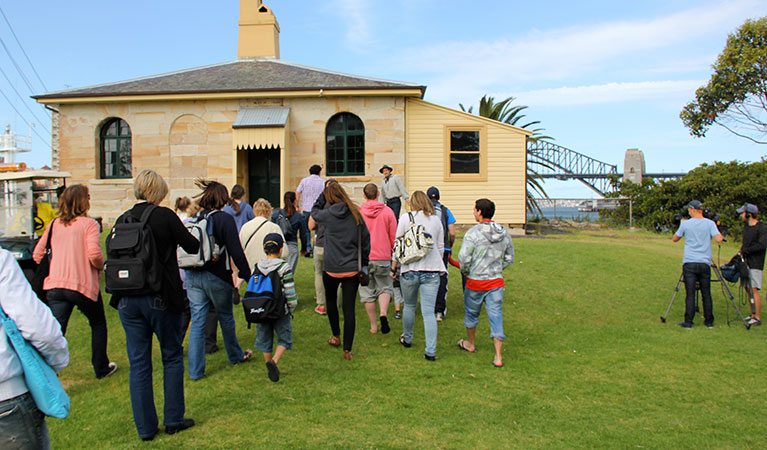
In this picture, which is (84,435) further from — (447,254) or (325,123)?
(325,123)

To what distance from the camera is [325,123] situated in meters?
17.2

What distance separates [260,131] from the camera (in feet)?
53.5

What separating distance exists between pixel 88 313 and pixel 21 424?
3242 millimetres

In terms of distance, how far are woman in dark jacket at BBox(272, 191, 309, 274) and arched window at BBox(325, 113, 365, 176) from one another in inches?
281

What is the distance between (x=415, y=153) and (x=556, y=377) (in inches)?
490

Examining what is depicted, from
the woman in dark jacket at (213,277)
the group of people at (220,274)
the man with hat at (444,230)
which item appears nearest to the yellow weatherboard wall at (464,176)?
the man with hat at (444,230)

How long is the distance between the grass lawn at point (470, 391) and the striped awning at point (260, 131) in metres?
8.47

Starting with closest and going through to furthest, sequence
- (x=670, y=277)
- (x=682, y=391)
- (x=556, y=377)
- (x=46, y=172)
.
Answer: (x=682, y=391) → (x=556, y=377) → (x=46, y=172) → (x=670, y=277)

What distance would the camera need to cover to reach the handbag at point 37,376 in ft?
8.04

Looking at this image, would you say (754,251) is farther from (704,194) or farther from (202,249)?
(704,194)

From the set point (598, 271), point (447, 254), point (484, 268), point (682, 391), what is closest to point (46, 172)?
point (447, 254)

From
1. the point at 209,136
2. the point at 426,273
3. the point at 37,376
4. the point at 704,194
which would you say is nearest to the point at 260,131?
the point at 209,136

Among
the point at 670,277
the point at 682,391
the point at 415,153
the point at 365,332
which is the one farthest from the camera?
the point at 415,153

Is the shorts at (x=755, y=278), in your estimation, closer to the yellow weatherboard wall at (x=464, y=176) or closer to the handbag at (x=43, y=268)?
the yellow weatherboard wall at (x=464, y=176)
